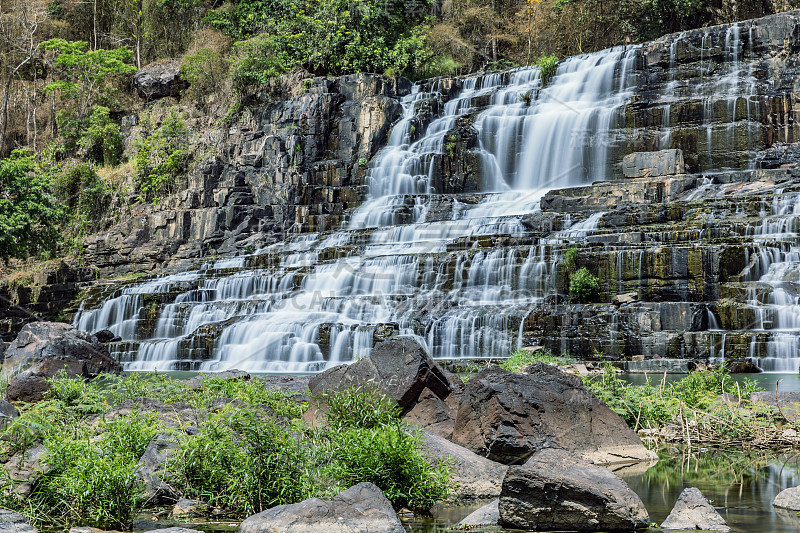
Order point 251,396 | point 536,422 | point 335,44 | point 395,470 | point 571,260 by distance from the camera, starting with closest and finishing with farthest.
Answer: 1. point 395,470
2. point 536,422
3. point 251,396
4. point 571,260
5. point 335,44

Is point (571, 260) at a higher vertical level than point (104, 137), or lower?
lower

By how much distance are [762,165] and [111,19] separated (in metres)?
37.1

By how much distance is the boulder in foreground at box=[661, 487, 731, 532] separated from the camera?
488 cm

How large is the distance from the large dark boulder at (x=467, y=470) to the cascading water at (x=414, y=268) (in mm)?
10979

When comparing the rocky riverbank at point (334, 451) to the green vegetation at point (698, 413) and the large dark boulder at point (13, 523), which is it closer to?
the large dark boulder at point (13, 523)

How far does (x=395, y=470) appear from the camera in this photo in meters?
5.57

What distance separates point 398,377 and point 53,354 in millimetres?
8806

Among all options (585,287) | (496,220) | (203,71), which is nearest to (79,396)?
(585,287)

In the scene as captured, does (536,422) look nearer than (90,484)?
No

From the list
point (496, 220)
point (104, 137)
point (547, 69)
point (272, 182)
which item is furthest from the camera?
point (104, 137)

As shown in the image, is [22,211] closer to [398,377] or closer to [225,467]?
[398,377]

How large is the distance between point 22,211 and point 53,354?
43.5 ft

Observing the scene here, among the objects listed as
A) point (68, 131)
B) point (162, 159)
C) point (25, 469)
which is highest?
point (68, 131)

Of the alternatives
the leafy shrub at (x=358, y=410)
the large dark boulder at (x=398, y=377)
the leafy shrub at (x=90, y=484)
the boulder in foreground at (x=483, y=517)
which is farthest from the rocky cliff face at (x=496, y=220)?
the leafy shrub at (x=90, y=484)
